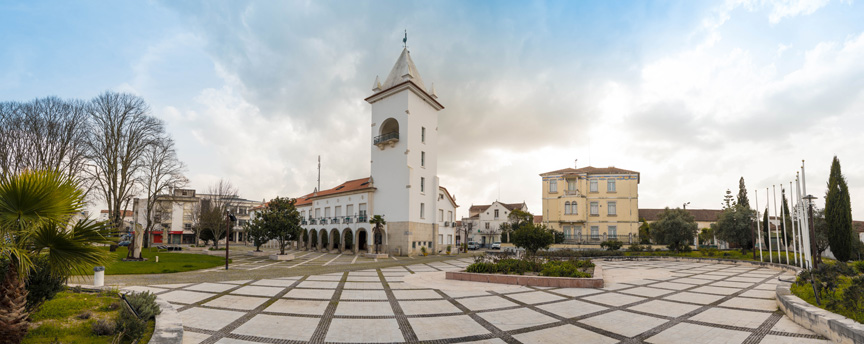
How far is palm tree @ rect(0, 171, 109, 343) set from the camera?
5.01 metres

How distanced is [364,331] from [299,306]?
3042 mm

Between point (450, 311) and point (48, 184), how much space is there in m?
7.58

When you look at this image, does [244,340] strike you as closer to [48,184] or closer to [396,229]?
[48,184]

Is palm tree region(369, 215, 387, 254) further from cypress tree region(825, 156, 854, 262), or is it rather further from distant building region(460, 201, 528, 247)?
distant building region(460, 201, 528, 247)

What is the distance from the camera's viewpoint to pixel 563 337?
7.24 metres

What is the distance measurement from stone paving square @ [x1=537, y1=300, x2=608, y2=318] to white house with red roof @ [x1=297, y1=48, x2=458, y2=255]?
2521 cm

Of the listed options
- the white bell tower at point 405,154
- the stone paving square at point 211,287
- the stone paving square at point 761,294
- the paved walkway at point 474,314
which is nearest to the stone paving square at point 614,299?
the paved walkway at point 474,314

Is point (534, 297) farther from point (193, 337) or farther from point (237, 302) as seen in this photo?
point (193, 337)

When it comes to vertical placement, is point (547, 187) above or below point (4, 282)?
above

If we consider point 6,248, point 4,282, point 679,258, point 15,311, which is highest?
point 6,248

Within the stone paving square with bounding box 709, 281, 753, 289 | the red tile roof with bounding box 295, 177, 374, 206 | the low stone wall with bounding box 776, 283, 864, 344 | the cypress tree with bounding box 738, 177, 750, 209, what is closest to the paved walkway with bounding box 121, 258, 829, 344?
the low stone wall with bounding box 776, 283, 864, 344

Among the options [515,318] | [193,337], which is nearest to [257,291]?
[193,337]

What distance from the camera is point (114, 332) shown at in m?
6.08

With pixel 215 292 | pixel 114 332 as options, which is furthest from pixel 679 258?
pixel 114 332
